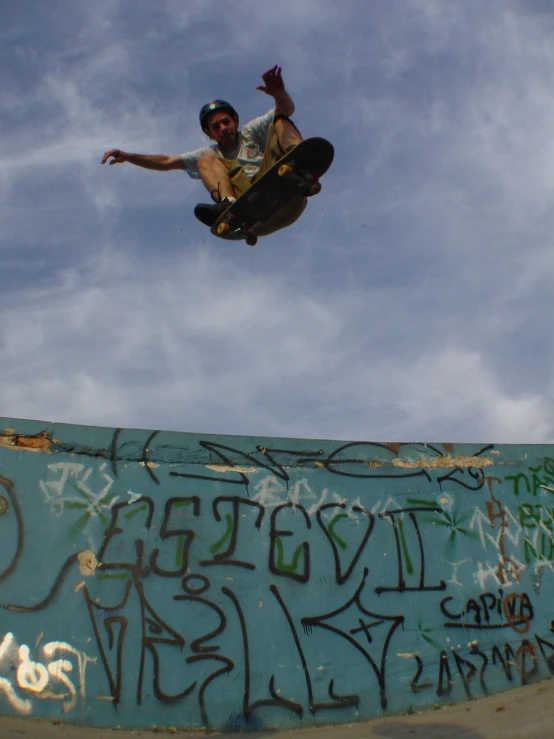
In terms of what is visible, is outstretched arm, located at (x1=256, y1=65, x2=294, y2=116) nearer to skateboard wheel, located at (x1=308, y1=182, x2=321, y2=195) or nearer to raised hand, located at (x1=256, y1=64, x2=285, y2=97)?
raised hand, located at (x1=256, y1=64, x2=285, y2=97)

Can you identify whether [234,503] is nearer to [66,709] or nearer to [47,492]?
[47,492]

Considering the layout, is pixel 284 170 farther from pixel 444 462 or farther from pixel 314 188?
pixel 444 462

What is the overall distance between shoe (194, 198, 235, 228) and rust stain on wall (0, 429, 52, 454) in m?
2.14

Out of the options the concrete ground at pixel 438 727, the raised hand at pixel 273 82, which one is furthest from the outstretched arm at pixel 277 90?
the concrete ground at pixel 438 727

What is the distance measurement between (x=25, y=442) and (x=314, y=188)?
9.77 feet

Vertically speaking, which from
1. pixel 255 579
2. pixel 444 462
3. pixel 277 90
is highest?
pixel 277 90

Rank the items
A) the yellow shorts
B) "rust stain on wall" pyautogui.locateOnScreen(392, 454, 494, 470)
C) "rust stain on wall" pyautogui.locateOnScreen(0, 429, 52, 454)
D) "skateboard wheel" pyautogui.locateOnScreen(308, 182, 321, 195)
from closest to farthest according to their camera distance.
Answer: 1. "skateboard wheel" pyautogui.locateOnScreen(308, 182, 321, 195)
2. the yellow shorts
3. "rust stain on wall" pyautogui.locateOnScreen(0, 429, 52, 454)
4. "rust stain on wall" pyautogui.locateOnScreen(392, 454, 494, 470)

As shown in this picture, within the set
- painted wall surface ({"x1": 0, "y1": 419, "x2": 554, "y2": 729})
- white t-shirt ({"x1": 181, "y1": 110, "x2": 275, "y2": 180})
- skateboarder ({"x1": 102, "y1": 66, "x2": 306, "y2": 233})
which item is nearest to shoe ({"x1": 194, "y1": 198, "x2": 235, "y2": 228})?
skateboarder ({"x1": 102, "y1": 66, "x2": 306, "y2": 233})

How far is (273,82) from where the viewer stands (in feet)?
14.4

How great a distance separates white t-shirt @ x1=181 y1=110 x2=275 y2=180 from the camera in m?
5.05

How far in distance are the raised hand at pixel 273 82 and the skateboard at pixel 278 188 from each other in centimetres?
46

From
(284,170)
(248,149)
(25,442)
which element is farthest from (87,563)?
(248,149)

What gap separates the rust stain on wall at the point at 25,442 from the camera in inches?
206

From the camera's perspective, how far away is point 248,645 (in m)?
5.07
